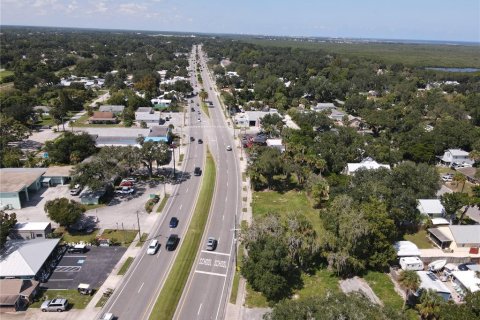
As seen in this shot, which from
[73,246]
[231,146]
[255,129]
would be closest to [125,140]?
[231,146]

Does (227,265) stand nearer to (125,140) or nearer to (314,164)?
(314,164)

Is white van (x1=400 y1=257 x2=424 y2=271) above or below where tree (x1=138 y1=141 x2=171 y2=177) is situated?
below

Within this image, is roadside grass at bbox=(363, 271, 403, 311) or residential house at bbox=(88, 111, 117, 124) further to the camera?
residential house at bbox=(88, 111, 117, 124)

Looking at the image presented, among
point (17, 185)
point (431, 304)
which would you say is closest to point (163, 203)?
point (17, 185)

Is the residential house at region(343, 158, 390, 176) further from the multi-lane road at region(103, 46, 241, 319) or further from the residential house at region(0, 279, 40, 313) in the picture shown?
the residential house at region(0, 279, 40, 313)

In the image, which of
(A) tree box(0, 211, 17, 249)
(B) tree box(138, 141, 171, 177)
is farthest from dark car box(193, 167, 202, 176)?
(A) tree box(0, 211, 17, 249)

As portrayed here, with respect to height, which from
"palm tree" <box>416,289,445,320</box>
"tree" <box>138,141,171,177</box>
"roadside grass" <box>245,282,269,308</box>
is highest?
"tree" <box>138,141,171,177</box>
